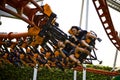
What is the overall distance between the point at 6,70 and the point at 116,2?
21.6 ft

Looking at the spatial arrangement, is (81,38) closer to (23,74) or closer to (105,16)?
(105,16)

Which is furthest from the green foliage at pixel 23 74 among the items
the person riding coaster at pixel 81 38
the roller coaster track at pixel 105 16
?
the person riding coaster at pixel 81 38

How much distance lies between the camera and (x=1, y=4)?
3.44 meters

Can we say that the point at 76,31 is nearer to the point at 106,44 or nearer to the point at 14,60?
the point at 14,60

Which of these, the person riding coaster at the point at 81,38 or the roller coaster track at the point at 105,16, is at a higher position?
the roller coaster track at the point at 105,16

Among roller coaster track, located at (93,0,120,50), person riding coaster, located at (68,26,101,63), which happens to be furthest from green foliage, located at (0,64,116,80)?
person riding coaster, located at (68,26,101,63)

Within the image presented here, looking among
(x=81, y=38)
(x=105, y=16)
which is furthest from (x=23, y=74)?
(x=81, y=38)

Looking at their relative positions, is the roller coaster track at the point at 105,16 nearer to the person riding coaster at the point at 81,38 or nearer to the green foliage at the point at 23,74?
the person riding coaster at the point at 81,38

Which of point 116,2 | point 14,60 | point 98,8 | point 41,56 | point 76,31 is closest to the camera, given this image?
Result: point 76,31

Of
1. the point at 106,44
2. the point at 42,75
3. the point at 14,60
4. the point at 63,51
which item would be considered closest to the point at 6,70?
the point at 42,75

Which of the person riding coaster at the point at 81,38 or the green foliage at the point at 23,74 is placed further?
the green foliage at the point at 23,74

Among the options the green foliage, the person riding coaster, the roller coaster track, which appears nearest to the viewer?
the person riding coaster

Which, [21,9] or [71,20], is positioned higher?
[71,20]

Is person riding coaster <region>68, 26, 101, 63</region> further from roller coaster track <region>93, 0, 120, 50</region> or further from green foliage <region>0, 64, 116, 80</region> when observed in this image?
green foliage <region>0, 64, 116, 80</region>
